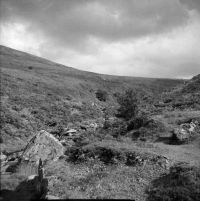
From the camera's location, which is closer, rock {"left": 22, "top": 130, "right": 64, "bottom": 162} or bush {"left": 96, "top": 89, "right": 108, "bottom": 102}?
rock {"left": 22, "top": 130, "right": 64, "bottom": 162}

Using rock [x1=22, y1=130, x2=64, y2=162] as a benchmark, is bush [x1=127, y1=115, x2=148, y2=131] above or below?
above

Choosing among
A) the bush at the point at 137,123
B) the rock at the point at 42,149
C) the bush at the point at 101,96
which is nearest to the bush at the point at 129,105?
the bush at the point at 137,123

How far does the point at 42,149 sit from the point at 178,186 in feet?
26.6

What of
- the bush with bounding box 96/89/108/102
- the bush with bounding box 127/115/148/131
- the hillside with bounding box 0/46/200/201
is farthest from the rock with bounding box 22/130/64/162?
the bush with bounding box 96/89/108/102

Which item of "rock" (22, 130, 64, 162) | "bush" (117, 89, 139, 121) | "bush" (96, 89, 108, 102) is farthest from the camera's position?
"bush" (96, 89, 108, 102)

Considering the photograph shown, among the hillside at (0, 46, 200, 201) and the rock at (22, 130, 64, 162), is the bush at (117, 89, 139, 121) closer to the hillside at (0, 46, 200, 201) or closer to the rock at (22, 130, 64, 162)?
the hillside at (0, 46, 200, 201)

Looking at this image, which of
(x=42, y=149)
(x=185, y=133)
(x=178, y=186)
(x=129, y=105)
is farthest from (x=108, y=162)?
(x=129, y=105)

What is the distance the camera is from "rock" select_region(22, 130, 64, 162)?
13859 mm

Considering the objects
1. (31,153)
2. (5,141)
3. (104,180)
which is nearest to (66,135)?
(5,141)

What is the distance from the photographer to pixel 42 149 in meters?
14.7

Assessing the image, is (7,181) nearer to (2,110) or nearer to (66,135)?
(66,135)

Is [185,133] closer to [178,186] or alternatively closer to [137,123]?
[137,123]

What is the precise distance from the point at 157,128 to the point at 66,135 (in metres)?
8.63

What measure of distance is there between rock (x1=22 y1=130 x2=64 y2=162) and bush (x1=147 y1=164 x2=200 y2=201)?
654 centimetres
